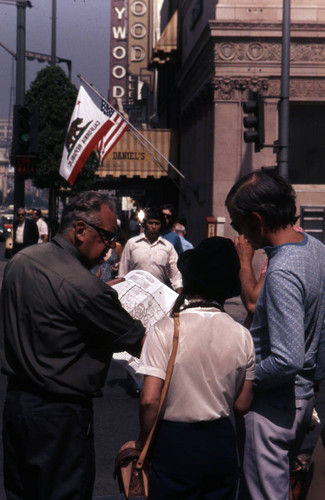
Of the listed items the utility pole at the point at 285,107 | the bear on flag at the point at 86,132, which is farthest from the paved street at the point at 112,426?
the bear on flag at the point at 86,132

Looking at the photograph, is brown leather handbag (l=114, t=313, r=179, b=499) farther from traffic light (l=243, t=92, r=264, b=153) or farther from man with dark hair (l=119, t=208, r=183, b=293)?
traffic light (l=243, t=92, r=264, b=153)

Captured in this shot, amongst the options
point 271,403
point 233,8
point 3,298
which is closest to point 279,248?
point 271,403

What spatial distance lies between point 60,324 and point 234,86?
81.2 feet

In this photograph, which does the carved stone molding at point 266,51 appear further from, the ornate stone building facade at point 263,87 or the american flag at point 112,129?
the american flag at point 112,129

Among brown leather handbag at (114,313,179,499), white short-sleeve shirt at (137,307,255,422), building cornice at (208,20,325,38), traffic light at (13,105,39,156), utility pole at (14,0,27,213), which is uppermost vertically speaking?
building cornice at (208,20,325,38)

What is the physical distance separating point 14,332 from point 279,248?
1.08 meters

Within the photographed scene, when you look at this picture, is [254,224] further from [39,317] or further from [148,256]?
[148,256]

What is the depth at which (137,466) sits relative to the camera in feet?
11.4

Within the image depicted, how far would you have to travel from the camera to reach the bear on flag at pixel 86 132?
19.7 m

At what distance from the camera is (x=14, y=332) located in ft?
11.9

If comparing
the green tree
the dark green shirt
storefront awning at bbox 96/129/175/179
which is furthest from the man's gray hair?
storefront awning at bbox 96/129/175/179

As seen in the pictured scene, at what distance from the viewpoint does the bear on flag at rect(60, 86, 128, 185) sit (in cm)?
1969

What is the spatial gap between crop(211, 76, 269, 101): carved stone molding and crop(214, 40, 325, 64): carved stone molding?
1.90 ft

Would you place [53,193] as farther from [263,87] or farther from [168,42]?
[168,42]
